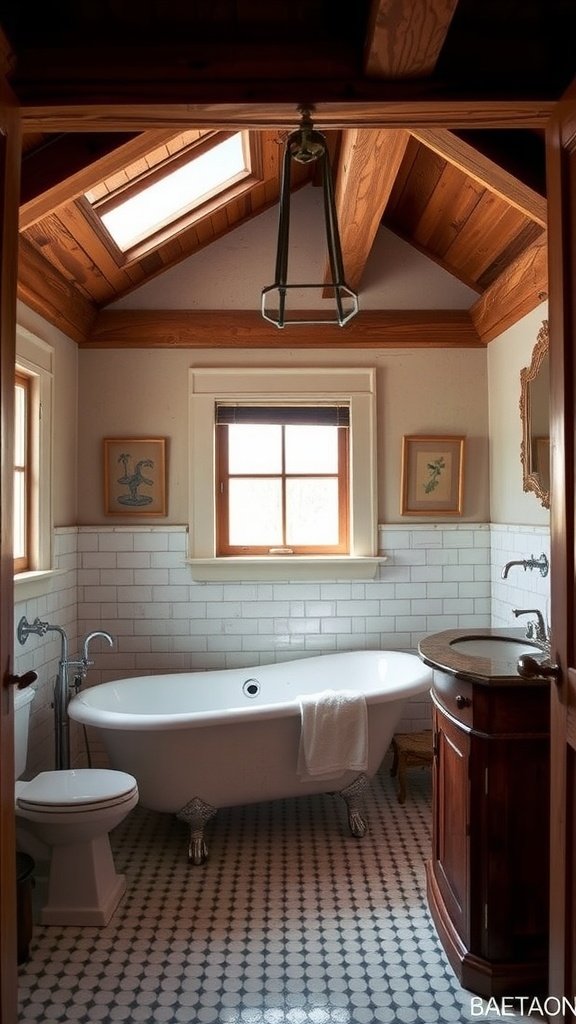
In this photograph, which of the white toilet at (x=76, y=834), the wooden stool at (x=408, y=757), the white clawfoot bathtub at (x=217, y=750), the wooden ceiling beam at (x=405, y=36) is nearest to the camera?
the wooden ceiling beam at (x=405, y=36)

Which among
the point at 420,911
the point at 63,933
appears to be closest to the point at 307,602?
the point at 420,911

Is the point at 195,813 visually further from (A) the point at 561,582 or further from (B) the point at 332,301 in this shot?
(B) the point at 332,301

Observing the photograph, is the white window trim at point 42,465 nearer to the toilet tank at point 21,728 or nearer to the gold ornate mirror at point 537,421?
the toilet tank at point 21,728

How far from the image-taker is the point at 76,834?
2.49 meters

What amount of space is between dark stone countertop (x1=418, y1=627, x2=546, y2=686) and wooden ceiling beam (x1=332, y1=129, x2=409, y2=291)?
1481 millimetres

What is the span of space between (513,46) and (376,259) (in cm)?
247

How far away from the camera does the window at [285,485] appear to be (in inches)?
160

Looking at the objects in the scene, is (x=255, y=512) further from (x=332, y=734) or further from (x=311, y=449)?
(x=332, y=734)

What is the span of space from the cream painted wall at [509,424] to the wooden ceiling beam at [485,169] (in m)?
1.04

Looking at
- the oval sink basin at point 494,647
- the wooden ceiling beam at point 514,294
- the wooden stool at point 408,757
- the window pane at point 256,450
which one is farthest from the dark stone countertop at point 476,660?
the window pane at point 256,450

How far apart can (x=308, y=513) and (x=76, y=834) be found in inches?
85.4

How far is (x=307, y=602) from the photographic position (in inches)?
157

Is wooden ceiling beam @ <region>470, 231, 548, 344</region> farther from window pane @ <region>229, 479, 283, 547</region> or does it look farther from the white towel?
the white towel

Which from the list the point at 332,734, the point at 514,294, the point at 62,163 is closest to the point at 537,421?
the point at 514,294
